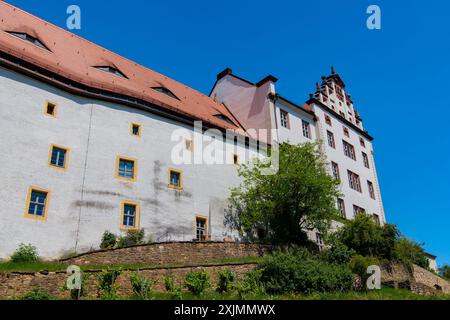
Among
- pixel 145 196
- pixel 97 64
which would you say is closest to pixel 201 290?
pixel 145 196

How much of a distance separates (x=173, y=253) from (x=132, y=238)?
2548 mm

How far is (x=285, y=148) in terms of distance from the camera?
3000cm

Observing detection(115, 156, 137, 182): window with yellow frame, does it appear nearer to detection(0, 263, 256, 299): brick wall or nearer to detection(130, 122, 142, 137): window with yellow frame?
detection(130, 122, 142, 137): window with yellow frame

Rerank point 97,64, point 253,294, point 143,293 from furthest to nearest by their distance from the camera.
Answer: point 97,64 < point 253,294 < point 143,293

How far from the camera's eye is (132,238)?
76.1 ft

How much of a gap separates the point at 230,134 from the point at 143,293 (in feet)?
55.7

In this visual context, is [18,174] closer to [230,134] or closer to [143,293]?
[143,293]

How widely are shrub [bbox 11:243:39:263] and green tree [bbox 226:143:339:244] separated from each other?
12.5 meters

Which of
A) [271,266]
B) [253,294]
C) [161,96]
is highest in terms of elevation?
[161,96]

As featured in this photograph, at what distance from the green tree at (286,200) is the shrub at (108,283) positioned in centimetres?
1229

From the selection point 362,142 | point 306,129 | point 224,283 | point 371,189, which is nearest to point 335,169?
point 306,129

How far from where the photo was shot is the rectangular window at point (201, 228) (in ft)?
89.0

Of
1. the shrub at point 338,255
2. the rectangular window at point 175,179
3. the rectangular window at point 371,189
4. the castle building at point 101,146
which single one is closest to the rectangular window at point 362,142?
the rectangular window at point 371,189

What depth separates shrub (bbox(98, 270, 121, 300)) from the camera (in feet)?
55.7
